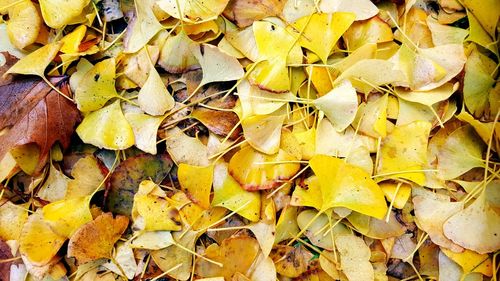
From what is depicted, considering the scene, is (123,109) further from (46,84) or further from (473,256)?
(473,256)

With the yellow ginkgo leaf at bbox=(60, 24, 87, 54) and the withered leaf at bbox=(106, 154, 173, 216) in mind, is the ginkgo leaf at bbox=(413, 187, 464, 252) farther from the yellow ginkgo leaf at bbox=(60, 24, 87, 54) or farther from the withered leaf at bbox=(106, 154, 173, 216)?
the yellow ginkgo leaf at bbox=(60, 24, 87, 54)

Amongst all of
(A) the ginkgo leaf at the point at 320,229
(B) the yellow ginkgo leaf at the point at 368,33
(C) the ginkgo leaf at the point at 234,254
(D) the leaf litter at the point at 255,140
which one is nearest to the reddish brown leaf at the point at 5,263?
(D) the leaf litter at the point at 255,140

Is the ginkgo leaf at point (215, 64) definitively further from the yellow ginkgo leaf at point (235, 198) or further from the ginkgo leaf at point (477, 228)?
the ginkgo leaf at point (477, 228)

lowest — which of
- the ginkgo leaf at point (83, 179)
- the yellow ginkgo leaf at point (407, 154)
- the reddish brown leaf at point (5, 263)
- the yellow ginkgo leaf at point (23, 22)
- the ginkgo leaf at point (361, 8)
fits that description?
the reddish brown leaf at point (5, 263)

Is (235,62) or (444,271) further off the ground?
(235,62)

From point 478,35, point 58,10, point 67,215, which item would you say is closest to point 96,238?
point 67,215

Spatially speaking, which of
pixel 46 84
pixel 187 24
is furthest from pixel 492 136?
pixel 46 84

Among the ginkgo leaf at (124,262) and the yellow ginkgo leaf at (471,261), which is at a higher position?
the yellow ginkgo leaf at (471,261)
